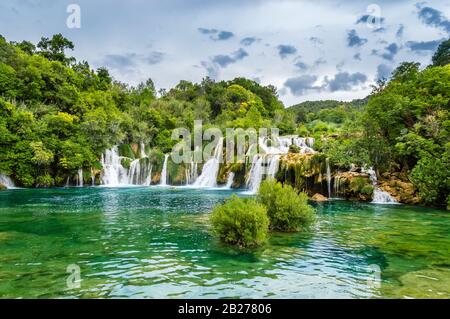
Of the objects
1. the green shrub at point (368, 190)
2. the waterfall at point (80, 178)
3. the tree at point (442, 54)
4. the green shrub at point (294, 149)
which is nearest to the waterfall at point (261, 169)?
the green shrub at point (294, 149)

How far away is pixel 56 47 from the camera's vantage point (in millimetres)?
61562

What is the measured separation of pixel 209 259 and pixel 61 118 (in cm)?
3596

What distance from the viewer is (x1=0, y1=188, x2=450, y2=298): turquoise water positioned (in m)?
7.05

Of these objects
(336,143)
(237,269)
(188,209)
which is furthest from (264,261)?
(336,143)

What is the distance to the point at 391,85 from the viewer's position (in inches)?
1072

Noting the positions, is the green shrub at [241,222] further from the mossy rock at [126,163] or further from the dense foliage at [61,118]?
the mossy rock at [126,163]

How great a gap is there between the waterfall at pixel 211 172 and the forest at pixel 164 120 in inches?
415

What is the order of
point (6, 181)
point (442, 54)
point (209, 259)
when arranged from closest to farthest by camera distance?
point (209, 259), point (6, 181), point (442, 54)

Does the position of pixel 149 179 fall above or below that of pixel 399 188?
above

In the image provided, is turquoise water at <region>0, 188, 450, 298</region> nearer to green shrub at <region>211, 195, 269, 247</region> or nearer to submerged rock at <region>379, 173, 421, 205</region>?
green shrub at <region>211, 195, 269, 247</region>

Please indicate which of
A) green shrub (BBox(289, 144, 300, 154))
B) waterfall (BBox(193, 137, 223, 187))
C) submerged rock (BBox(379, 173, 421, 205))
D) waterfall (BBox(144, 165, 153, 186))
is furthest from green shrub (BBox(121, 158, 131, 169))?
submerged rock (BBox(379, 173, 421, 205))

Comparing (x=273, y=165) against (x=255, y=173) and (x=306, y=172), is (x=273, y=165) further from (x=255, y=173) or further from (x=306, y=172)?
(x=306, y=172)

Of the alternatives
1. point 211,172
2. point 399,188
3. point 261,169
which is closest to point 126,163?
point 211,172

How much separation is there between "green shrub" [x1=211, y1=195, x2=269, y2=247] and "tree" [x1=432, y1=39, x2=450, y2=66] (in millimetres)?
55742
